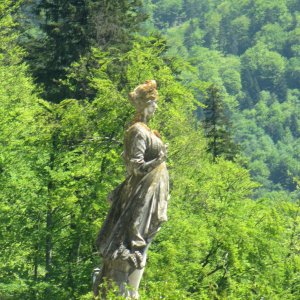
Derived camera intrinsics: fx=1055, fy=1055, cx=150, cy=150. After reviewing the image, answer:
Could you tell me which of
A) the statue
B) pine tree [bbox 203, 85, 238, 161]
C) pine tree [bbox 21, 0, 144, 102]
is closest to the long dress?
the statue

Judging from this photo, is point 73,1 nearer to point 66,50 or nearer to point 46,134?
point 66,50

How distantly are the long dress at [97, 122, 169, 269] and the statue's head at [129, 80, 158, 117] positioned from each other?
0.76 feet

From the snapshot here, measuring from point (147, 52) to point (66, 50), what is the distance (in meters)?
13.5

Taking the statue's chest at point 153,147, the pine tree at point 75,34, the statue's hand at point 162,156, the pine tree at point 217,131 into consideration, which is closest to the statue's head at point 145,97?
the statue's chest at point 153,147

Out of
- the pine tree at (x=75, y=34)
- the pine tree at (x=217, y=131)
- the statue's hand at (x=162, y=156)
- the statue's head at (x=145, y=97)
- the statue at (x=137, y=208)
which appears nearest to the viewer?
the statue at (x=137, y=208)

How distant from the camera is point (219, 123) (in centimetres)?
5462

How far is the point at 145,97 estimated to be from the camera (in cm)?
1350

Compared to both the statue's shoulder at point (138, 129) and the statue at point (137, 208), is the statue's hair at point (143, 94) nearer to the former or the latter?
the statue at point (137, 208)

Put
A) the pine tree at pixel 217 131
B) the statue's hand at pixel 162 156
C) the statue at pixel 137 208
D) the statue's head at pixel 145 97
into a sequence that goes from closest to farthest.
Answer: the statue at pixel 137 208 → the statue's hand at pixel 162 156 → the statue's head at pixel 145 97 → the pine tree at pixel 217 131

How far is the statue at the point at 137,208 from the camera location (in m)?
13.2

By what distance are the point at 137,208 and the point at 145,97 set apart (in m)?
1.42

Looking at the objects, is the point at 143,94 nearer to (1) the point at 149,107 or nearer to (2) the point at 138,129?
(1) the point at 149,107

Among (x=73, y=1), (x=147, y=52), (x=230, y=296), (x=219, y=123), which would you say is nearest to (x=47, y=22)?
(x=73, y=1)

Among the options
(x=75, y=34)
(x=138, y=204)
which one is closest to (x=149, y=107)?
(x=138, y=204)
